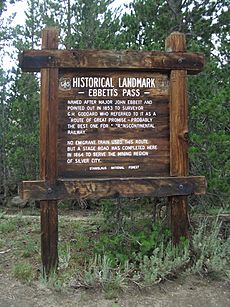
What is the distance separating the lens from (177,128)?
189 inches

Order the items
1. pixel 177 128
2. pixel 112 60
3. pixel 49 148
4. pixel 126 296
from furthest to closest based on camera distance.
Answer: pixel 177 128, pixel 112 60, pixel 49 148, pixel 126 296

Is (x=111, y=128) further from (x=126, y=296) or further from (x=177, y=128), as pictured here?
(x=126, y=296)

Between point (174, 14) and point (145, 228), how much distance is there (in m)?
5.17

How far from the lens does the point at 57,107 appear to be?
4551 mm

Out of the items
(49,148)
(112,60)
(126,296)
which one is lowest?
(126,296)

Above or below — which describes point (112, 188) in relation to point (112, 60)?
below

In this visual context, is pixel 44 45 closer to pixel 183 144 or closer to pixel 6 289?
pixel 183 144

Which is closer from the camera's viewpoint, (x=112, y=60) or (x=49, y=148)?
(x=49, y=148)

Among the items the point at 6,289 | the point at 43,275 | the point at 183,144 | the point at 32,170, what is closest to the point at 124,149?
the point at 183,144

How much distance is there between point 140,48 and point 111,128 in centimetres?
257

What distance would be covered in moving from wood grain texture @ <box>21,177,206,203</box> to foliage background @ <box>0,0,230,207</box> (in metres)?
0.42

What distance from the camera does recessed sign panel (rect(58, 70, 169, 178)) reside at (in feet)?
15.1

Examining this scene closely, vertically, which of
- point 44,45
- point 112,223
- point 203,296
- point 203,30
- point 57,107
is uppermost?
point 203,30

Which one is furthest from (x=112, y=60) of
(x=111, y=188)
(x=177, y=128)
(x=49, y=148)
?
(x=111, y=188)
